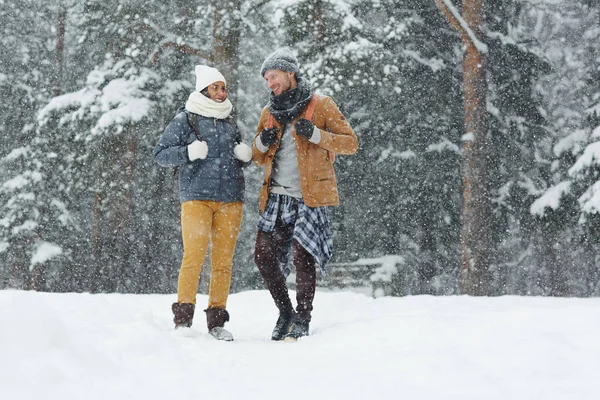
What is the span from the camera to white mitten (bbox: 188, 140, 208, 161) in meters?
5.16

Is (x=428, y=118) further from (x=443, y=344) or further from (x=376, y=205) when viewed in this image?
(x=443, y=344)

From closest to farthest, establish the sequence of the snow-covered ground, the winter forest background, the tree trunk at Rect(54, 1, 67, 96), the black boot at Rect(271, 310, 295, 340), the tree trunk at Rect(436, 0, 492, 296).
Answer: the snow-covered ground, the black boot at Rect(271, 310, 295, 340), the tree trunk at Rect(436, 0, 492, 296), the winter forest background, the tree trunk at Rect(54, 1, 67, 96)

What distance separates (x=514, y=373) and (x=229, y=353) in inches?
71.3

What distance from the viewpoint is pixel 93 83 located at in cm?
1406

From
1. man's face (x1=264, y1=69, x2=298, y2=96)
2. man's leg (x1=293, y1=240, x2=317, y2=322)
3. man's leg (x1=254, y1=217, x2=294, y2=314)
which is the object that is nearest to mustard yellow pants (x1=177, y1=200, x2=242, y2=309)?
man's leg (x1=254, y1=217, x2=294, y2=314)

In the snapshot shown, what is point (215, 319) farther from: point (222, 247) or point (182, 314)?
point (222, 247)

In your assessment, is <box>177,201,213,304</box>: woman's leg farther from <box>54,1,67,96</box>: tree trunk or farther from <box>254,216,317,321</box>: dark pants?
<box>54,1,67,96</box>: tree trunk

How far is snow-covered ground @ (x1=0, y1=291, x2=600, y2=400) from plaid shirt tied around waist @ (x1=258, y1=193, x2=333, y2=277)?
578 mm

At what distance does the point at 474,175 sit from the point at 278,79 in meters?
7.22

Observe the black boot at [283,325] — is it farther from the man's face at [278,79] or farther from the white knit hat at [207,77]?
the white knit hat at [207,77]

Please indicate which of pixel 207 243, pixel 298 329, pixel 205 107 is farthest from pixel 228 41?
pixel 298 329

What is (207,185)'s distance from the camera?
17.1 feet

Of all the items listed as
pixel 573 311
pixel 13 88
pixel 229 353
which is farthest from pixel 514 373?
pixel 13 88

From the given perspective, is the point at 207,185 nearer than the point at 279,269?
Yes
